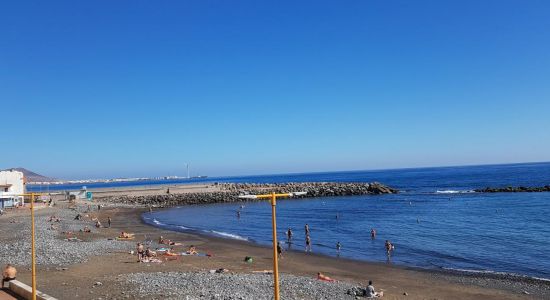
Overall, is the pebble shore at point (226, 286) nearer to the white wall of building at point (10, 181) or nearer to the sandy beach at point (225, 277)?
the sandy beach at point (225, 277)

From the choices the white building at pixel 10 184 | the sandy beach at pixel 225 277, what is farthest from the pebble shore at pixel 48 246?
the white building at pixel 10 184

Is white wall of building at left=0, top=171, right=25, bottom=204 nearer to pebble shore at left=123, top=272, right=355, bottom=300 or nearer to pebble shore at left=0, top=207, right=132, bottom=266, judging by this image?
pebble shore at left=0, top=207, right=132, bottom=266

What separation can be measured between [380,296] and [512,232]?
82.3ft

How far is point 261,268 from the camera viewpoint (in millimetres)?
24797

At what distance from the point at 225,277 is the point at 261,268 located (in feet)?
16.1

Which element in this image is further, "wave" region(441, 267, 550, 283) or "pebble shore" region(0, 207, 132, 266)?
"pebble shore" region(0, 207, 132, 266)

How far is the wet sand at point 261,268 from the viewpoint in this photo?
17.7 metres

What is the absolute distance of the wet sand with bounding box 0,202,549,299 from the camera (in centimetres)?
1769

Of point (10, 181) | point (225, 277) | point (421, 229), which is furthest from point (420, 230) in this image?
point (10, 181)


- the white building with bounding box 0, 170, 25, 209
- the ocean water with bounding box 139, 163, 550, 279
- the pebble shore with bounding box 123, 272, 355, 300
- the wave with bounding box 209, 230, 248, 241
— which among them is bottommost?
the ocean water with bounding box 139, 163, 550, 279

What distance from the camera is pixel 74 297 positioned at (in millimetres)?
15602

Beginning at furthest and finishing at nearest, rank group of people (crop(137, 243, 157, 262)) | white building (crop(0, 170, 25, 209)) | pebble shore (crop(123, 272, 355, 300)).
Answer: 1. white building (crop(0, 170, 25, 209))
2. group of people (crop(137, 243, 157, 262))
3. pebble shore (crop(123, 272, 355, 300))

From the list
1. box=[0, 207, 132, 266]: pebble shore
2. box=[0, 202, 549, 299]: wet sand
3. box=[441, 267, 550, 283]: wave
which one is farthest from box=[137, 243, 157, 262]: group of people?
box=[441, 267, 550, 283]: wave

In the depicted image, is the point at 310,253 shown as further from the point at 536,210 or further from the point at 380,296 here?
the point at 536,210
